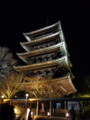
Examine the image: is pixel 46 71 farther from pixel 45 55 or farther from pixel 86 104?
pixel 86 104

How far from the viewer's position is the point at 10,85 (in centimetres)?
1808

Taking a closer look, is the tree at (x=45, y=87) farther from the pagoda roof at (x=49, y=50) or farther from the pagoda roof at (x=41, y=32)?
the pagoda roof at (x=41, y=32)

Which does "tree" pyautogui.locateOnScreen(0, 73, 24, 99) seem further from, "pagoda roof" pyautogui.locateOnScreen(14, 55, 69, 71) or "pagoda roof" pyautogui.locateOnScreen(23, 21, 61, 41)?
"pagoda roof" pyautogui.locateOnScreen(23, 21, 61, 41)

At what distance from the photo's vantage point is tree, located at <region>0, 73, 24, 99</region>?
1733cm

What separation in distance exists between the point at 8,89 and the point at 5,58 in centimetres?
448

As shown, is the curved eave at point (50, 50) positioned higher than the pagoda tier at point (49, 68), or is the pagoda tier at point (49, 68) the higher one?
the curved eave at point (50, 50)

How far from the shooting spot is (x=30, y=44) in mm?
24812

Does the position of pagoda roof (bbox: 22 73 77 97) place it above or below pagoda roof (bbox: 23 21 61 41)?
below

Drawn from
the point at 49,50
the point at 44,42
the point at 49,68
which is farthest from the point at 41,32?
the point at 49,68

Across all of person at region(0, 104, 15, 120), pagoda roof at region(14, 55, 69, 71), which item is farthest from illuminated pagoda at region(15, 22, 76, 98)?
person at region(0, 104, 15, 120)

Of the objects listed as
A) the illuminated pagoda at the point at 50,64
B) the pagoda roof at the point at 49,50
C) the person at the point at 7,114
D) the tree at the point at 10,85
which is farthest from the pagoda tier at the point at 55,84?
the person at the point at 7,114

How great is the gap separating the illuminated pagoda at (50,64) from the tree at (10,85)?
1.19 metres

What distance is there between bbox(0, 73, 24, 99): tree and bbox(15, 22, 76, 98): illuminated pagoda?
119 cm

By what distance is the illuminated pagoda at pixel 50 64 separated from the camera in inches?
715
